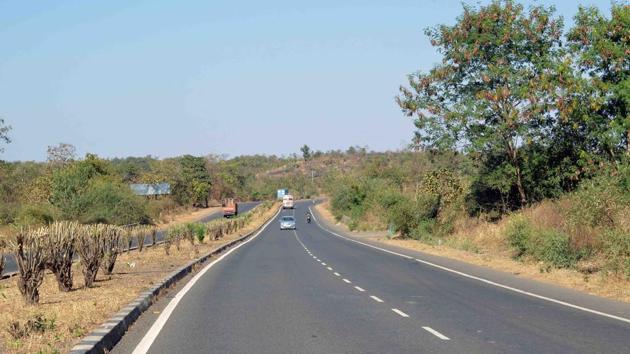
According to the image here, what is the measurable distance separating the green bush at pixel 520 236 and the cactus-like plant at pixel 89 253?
15.6m

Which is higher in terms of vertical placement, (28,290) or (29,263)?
(29,263)

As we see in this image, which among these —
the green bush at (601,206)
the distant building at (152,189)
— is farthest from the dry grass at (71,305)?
the distant building at (152,189)

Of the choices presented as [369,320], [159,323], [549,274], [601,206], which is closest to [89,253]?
[159,323]

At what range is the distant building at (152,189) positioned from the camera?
124 m

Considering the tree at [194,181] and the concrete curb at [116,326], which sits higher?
the tree at [194,181]

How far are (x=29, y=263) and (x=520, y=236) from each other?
19187 mm

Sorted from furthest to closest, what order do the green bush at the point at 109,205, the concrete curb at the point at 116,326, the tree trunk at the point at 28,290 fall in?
Answer: the green bush at the point at 109,205 → the tree trunk at the point at 28,290 → the concrete curb at the point at 116,326

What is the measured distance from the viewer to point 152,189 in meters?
126

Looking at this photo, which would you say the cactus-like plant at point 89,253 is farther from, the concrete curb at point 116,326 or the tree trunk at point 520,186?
the tree trunk at point 520,186

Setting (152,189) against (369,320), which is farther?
(152,189)

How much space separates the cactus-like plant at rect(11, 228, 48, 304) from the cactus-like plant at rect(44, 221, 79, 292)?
0.87 metres

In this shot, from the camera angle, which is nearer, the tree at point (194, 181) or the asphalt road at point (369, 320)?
the asphalt road at point (369, 320)

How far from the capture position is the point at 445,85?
4466 centimetres

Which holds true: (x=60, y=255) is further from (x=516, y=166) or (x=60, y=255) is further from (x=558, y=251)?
(x=516, y=166)
